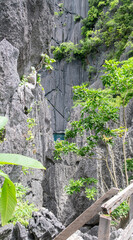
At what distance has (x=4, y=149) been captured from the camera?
117 inches

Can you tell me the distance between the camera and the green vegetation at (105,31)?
1238 centimetres

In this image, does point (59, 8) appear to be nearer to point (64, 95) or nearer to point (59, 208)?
point (64, 95)

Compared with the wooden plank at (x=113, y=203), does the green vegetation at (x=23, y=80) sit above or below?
above

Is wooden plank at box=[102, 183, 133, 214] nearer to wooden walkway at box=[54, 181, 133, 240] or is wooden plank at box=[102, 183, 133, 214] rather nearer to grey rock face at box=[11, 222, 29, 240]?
wooden walkway at box=[54, 181, 133, 240]

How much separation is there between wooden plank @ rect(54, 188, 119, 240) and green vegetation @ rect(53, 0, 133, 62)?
9987 mm

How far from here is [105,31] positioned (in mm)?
14117

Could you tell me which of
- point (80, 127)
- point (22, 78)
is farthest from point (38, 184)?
point (22, 78)

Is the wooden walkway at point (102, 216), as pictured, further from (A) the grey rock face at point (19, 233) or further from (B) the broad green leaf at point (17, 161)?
(A) the grey rock face at point (19, 233)

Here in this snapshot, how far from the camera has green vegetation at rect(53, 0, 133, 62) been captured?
1238 cm

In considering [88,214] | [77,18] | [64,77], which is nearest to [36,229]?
[88,214]

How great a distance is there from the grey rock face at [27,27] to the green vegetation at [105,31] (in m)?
6.71

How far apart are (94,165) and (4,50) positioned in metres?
3.96

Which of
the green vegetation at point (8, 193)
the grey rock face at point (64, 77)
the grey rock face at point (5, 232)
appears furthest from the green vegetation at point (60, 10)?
the green vegetation at point (8, 193)

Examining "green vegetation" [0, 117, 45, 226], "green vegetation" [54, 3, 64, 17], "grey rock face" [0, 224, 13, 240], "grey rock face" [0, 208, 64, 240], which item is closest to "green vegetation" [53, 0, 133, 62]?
"green vegetation" [54, 3, 64, 17]
